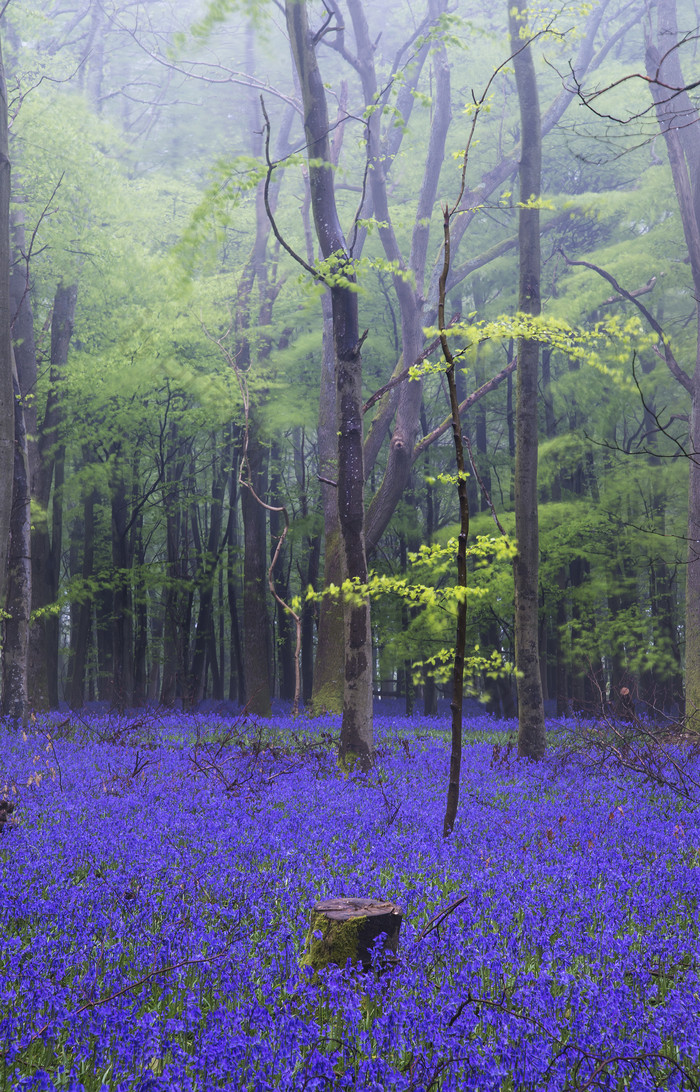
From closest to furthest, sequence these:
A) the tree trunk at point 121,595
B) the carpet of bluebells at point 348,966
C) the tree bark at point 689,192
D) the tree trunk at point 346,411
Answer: the carpet of bluebells at point 348,966, the tree trunk at point 346,411, the tree bark at point 689,192, the tree trunk at point 121,595

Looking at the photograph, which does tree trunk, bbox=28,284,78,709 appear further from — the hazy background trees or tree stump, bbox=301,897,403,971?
tree stump, bbox=301,897,403,971

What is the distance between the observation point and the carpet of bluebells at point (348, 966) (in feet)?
7.45

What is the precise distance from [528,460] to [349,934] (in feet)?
25.9

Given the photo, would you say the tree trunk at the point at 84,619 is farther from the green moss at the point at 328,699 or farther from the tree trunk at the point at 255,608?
the green moss at the point at 328,699

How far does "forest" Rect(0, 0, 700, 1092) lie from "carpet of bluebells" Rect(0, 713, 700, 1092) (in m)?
0.03

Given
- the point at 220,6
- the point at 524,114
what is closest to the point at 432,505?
the point at 524,114

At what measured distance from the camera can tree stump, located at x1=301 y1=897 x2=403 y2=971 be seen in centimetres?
299

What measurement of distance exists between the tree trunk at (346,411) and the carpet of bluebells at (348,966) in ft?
4.76

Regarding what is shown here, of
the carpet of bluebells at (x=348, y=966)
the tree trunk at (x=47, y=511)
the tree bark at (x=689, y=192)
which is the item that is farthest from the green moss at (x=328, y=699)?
the carpet of bluebells at (x=348, y=966)

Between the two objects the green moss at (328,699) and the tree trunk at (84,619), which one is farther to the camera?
the tree trunk at (84,619)

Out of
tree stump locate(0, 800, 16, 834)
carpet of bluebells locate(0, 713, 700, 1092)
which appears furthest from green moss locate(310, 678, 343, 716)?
tree stump locate(0, 800, 16, 834)

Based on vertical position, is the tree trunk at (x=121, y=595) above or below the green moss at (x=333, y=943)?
above

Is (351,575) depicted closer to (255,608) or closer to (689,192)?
(255,608)

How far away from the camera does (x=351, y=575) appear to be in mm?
8594
